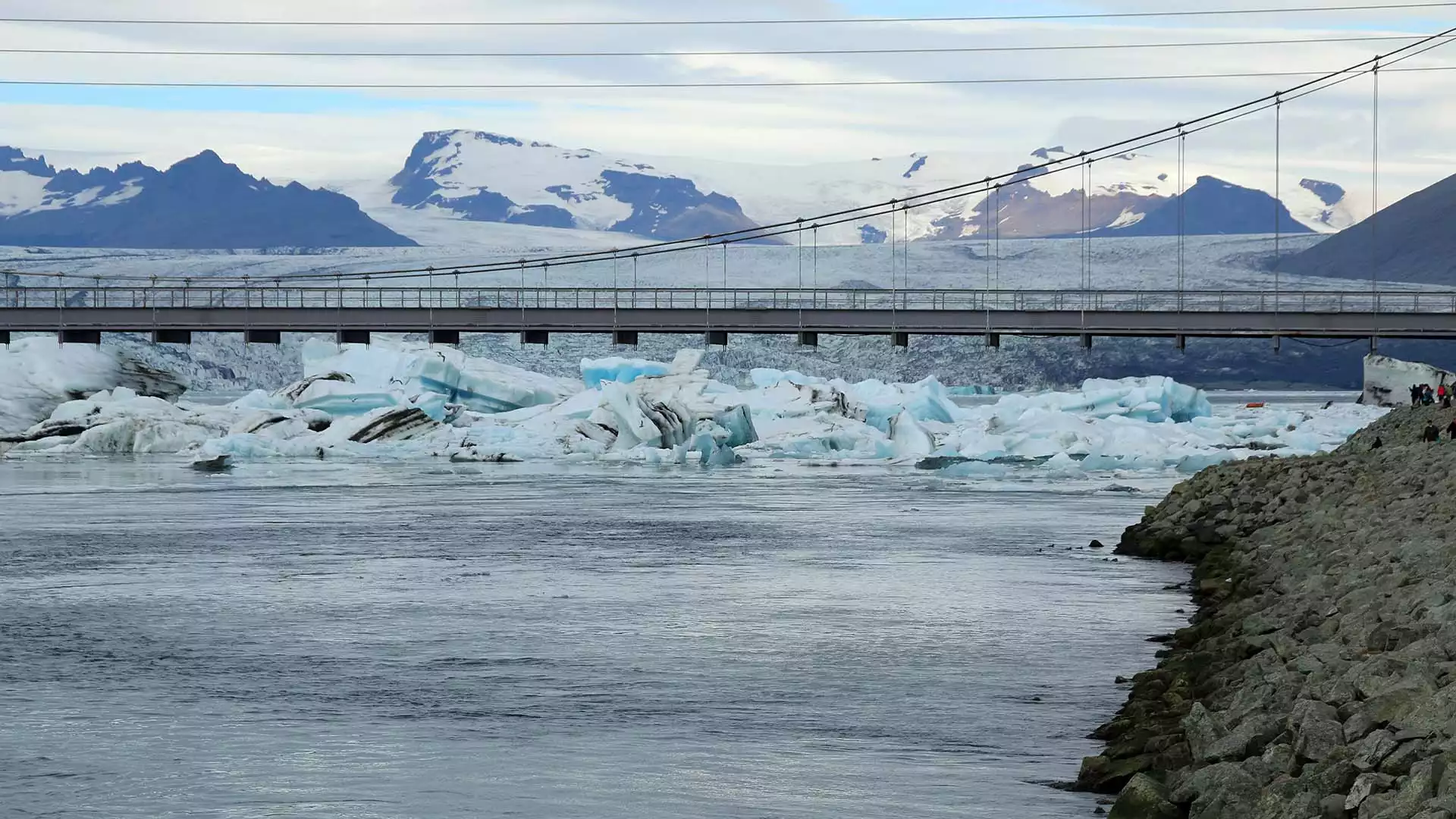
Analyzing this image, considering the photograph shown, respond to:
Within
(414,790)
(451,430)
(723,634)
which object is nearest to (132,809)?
(414,790)

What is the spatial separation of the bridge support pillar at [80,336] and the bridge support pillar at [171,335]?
182cm

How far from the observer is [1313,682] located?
9.04 metres

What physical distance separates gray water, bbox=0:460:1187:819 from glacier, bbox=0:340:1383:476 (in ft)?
A: 50.1

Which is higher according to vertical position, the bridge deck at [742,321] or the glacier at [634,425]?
the bridge deck at [742,321]

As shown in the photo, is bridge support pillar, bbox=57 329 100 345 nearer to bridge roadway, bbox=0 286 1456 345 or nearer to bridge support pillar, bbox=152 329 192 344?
bridge roadway, bbox=0 286 1456 345

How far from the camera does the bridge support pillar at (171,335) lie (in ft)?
206

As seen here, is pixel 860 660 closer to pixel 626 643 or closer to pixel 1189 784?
pixel 626 643

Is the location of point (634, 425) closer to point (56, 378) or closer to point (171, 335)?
point (56, 378)

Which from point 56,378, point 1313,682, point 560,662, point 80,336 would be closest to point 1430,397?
point 560,662

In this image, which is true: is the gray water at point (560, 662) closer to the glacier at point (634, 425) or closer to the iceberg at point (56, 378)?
the glacier at point (634, 425)

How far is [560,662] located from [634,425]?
1175 inches

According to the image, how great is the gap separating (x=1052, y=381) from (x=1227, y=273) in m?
18.4

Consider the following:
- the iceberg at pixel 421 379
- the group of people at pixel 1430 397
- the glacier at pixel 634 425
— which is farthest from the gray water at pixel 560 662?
the iceberg at pixel 421 379

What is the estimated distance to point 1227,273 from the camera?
13625 cm
